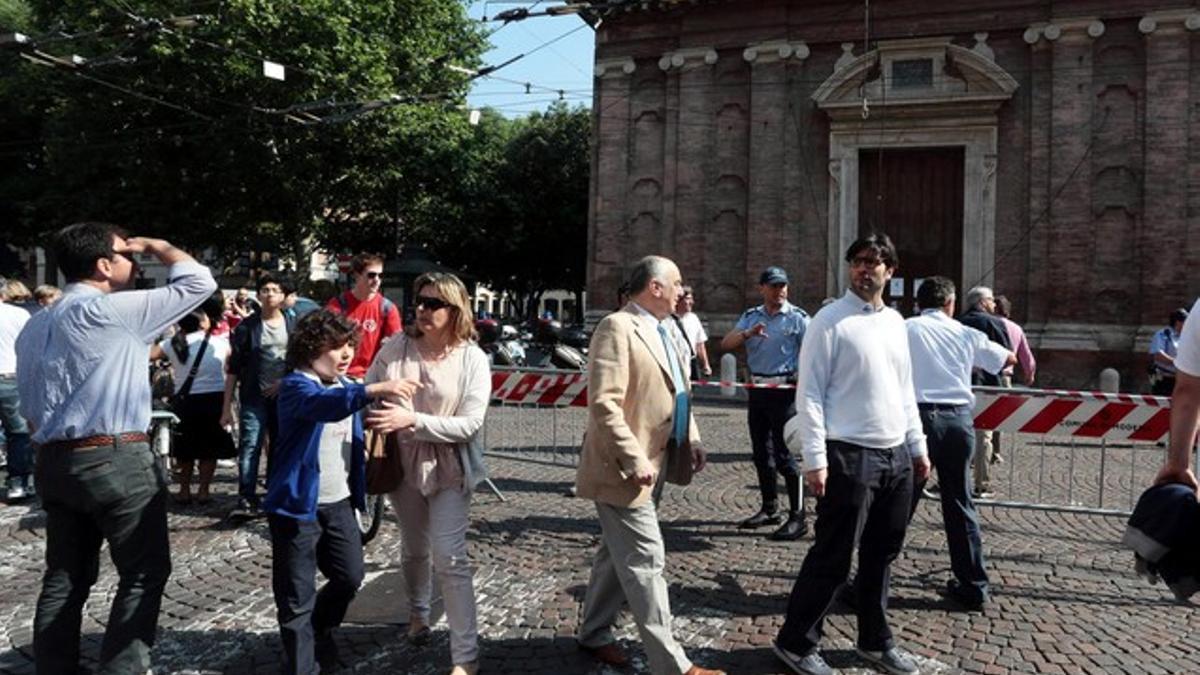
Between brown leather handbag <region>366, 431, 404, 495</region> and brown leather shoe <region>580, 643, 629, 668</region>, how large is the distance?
1.20 metres

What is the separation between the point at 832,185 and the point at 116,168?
19856mm

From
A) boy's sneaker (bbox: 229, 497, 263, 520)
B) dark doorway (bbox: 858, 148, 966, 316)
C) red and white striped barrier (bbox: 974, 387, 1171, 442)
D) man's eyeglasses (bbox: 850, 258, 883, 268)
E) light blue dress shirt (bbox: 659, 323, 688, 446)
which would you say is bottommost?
boy's sneaker (bbox: 229, 497, 263, 520)

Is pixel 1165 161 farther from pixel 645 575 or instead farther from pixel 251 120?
pixel 251 120

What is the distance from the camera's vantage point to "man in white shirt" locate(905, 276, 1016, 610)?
5496 millimetres

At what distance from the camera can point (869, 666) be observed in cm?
456

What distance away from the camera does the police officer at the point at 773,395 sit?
7.26 meters

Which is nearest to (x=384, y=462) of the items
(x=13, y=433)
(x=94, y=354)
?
(x=94, y=354)

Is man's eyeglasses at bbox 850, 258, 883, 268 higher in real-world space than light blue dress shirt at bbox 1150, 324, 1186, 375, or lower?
higher

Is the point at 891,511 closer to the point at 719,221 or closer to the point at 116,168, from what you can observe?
the point at 719,221

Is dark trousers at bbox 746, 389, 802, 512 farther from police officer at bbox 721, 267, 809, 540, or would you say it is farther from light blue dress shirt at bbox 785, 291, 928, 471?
light blue dress shirt at bbox 785, 291, 928, 471

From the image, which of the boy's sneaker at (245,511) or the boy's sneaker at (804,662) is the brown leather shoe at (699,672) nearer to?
the boy's sneaker at (804,662)

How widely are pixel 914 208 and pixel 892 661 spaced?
707 inches

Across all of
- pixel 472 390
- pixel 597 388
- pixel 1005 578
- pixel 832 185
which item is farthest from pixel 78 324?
pixel 832 185

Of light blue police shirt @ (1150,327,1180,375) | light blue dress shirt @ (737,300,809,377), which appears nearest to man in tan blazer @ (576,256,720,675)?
light blue dress shirt @ (737,300,809,377)
